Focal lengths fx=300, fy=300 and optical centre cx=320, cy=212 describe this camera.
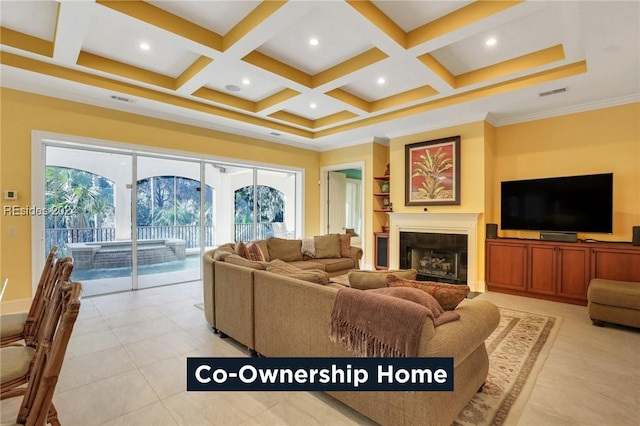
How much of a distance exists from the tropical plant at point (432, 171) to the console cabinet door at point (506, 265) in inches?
49.4

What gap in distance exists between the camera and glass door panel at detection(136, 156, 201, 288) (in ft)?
16.5

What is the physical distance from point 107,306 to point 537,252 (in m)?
6.11

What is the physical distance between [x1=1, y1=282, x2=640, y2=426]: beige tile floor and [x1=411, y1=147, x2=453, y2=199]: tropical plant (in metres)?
2.70

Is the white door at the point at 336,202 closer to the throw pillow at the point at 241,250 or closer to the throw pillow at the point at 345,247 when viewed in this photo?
the throw pillow at the point at 345,247

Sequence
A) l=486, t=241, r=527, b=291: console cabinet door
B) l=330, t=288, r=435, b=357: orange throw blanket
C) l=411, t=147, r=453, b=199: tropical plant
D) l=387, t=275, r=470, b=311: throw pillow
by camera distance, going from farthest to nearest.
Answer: l=411, t=147, r=453, b=199: tropical plant < l=486, t=241, r=527, b=291: console cabinet door < l=387, t=275, r=470, b=311: throw pillow < l=330, t=288, r=435, b=357: orange throw blanket

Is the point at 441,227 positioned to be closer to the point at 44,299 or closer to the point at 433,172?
the point at 433,172

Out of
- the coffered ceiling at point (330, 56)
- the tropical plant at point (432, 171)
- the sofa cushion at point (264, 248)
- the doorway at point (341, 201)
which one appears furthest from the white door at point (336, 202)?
the sofa cushion at point (264, 248)

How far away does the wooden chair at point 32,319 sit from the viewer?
1838mm

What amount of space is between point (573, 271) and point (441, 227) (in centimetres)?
188

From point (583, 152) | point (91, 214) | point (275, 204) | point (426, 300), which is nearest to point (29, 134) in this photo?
point (91, 214)

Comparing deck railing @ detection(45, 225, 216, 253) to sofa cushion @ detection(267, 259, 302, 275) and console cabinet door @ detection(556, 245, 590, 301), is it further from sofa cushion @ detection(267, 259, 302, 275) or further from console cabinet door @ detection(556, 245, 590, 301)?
console cabinet door @ detection(556, 245, 590, 301)

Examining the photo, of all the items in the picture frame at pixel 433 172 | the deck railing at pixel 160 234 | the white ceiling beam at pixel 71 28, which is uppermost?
the white ceiling beam at pixel 71 28

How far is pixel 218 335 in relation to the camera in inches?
121

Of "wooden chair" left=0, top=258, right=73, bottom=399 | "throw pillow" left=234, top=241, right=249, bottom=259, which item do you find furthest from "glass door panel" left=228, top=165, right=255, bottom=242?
"wooden chair" left=0, top=258, right=73, bottom=399
